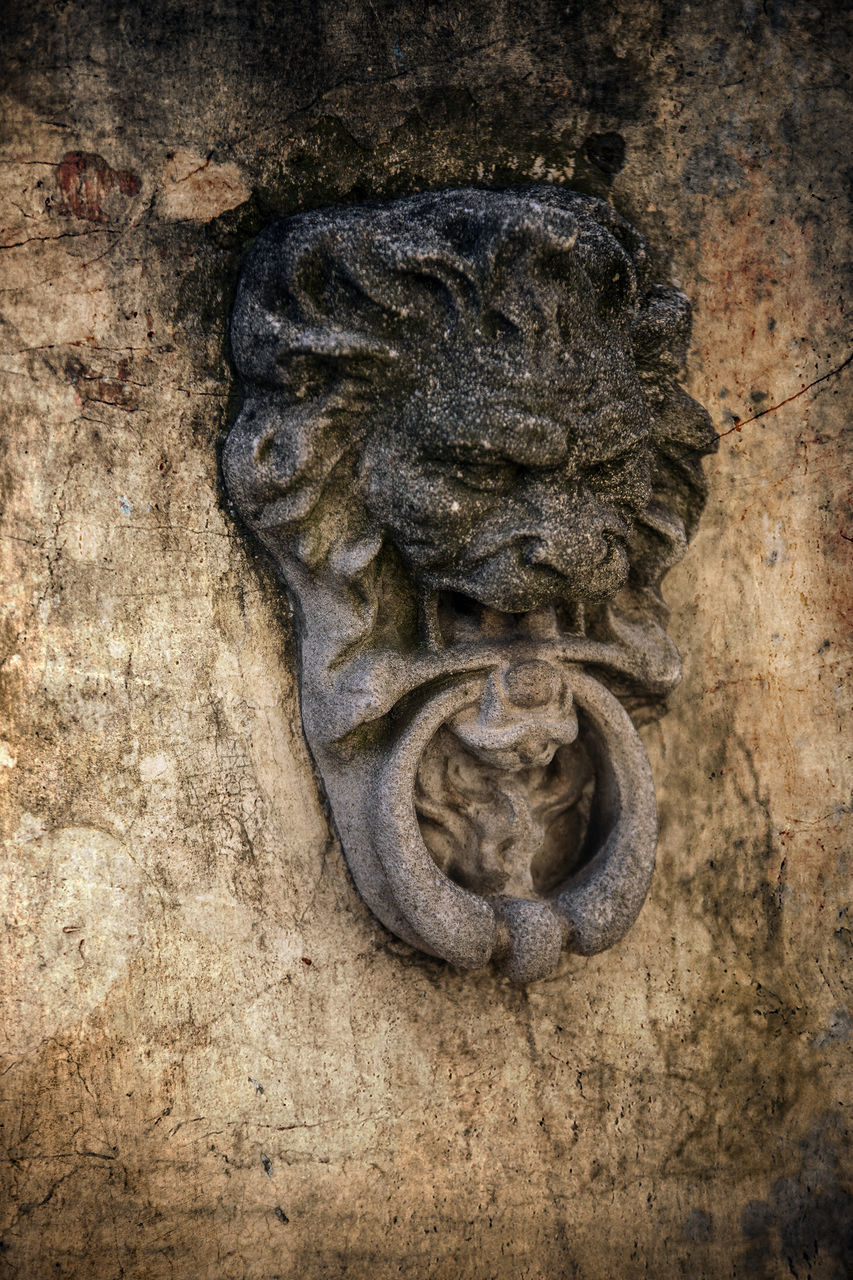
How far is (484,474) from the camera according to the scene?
169 centimetres

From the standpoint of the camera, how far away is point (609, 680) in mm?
2010

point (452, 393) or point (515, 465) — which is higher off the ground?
point (452, 393)

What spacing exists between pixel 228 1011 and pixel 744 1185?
3.97 ft

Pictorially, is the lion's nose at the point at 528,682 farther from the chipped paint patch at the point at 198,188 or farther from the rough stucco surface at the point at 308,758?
the chipped paint patch at the point at 198,188

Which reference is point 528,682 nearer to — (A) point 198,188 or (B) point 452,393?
(B) point 452,393

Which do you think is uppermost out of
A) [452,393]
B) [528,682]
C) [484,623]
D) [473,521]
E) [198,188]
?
[198,188]

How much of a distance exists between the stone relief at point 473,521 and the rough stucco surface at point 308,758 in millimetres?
140

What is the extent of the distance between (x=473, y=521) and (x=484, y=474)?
A: 83 millimetres

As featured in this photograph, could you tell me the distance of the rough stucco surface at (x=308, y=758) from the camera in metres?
1.76

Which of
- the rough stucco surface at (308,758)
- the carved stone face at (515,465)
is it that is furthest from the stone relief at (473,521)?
the rough stucco surface at (308,758)

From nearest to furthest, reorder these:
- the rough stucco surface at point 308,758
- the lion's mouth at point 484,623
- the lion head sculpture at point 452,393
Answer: the lion head sculpture at point 452,393, the rough stucco surface at point 308,758, the lion's mouth at point 484,623

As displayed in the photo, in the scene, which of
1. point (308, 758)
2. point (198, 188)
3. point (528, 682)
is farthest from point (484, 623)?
point (198, 188)

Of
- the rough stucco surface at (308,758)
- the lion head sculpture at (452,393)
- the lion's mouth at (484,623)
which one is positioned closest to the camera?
the lion head sculpture at (452,393)

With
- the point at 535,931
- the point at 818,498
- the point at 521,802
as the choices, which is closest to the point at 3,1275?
the point at 535,931
